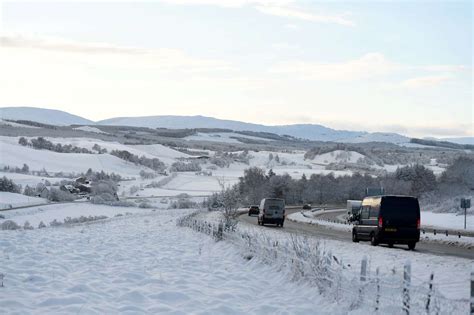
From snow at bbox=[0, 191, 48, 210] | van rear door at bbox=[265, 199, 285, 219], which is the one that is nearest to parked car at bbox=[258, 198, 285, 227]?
van rear door at bbox=[265, 199, 285, 219]

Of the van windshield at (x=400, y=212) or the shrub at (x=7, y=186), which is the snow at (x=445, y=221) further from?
the shrub at (x=7, y=186)

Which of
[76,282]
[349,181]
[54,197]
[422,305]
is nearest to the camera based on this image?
[422,305]

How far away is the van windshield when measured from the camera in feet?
93.4

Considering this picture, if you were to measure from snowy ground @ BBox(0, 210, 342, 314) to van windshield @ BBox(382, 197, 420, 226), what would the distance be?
804 centimetres

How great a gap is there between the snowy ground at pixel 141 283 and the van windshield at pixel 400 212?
804 cm

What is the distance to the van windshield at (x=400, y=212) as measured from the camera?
93.4 ft

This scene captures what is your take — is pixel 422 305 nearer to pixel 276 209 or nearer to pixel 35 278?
pixel 35 278

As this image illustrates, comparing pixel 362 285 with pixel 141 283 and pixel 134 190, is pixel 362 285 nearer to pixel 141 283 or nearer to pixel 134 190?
pixel 141 283

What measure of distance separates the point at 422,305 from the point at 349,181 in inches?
5179

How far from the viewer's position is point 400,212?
93.8 ft

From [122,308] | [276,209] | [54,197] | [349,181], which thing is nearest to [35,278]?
[122,308]

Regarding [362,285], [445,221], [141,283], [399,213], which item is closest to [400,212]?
[399,213]

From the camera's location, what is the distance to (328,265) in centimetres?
1504

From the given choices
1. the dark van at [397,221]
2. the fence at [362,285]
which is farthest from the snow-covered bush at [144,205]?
the fence at [362,285]
